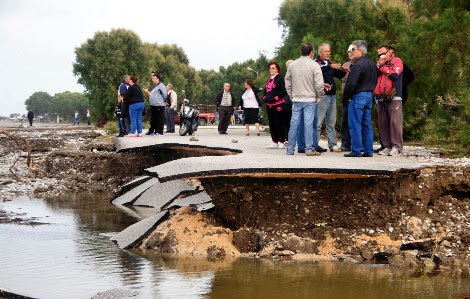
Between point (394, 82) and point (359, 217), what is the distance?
10.6 ft

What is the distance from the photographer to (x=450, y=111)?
56.1 ft

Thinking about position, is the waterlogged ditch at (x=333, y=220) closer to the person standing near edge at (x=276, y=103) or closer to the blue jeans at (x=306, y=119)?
the blue jeans at (x=306, y=119)

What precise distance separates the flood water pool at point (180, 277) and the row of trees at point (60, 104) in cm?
10664

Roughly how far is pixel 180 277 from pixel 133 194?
833 cm

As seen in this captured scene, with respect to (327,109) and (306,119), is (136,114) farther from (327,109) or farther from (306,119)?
(306,119)

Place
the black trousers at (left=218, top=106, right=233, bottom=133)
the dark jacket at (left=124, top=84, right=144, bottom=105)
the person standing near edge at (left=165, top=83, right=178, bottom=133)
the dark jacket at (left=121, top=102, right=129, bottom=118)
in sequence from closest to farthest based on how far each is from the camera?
the dark jacket at (left=124, top=84, right=144, bottom=105), the dark jacket at (left=121, top=102, right=129, bottom=118), the black trousers at (left=218, top=106, right=233, bottom=133), the person standing near edge at (left=165, top=83, right=178, bottom=133)

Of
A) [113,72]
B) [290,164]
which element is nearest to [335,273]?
[290,164]

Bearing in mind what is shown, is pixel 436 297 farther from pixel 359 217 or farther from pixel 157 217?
pixel 157 217

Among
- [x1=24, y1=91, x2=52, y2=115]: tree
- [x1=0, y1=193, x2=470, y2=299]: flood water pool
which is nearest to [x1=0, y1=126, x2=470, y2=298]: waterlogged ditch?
[x1=0, y1=193, x2=470, y2=299]: flood water pool

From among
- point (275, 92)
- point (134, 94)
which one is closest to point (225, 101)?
point (134, 94)

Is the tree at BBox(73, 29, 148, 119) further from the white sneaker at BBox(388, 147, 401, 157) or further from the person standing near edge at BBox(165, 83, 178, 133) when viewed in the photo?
the white sneaker at BBox(388, 147, 401, 157)

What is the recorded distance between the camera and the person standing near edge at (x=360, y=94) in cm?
1220

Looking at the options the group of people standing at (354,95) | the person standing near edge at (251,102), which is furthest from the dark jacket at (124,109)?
the group of people standing at (354,95)

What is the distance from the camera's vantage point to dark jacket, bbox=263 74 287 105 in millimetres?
14508
